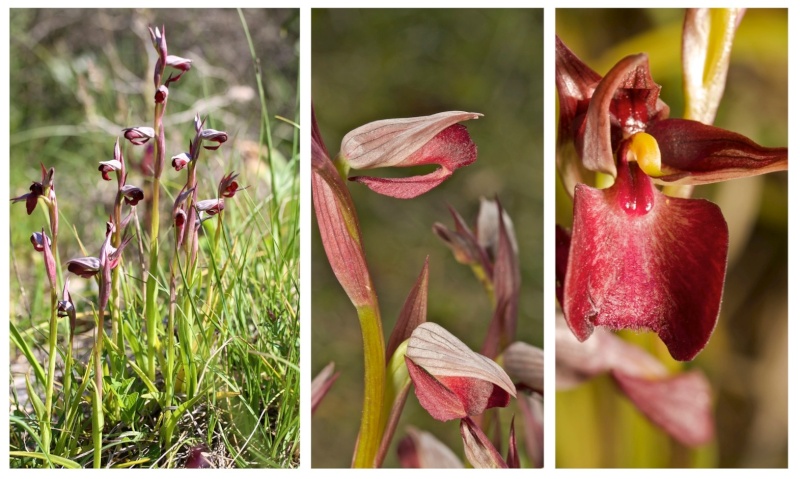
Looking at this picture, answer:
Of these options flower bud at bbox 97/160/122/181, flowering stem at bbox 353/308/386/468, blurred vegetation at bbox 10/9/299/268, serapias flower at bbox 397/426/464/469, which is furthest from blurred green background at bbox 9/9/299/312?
serapias flower at bbox 397/426/464/469

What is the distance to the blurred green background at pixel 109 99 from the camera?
2.70ft

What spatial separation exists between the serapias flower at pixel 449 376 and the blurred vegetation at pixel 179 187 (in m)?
0.15

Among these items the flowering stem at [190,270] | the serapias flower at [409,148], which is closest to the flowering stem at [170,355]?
the flowering stem at [190,270]

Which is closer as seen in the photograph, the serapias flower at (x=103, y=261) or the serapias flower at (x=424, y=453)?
the serapias flower at (x=103, y=261)

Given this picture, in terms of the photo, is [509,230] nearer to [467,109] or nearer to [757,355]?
[467,109]

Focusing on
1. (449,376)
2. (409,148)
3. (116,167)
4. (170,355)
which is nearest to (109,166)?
(116,167)

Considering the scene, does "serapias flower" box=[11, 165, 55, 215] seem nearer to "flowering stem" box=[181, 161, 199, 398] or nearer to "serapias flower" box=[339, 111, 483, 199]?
"flowering stem" box=[181, 161, 199, 398]

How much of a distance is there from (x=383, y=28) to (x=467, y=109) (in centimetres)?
14

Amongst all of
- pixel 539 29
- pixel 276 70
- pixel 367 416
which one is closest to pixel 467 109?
pixel 539 29

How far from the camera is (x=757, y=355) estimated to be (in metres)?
0.82

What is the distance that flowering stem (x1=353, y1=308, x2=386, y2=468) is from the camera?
2.49 ft

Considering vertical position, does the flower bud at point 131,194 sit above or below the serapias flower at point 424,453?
above

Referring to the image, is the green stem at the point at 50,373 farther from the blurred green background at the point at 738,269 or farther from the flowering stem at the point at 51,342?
the blurred green background at the point at 738,269

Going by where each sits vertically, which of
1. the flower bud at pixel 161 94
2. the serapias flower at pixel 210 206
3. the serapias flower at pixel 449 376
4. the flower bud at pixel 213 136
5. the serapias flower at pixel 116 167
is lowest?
the serapias flower at pixel 449 376
